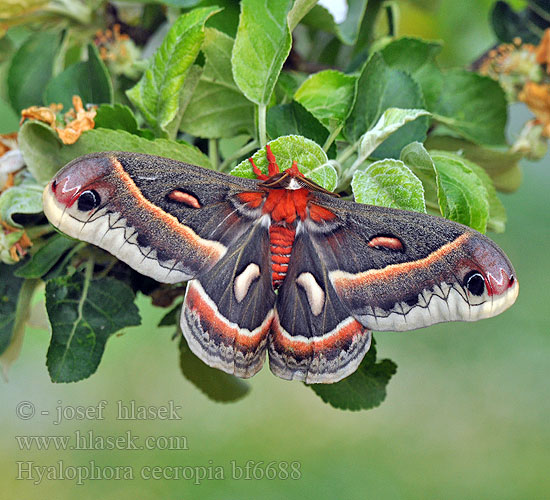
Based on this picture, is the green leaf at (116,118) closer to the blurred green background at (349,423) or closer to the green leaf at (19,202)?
the green leaf at (19,202)

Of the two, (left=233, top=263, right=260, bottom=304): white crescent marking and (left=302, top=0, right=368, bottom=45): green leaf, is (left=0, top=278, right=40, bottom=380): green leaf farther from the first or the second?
(left=302, top=0, right=368, bottom=45): green leaf

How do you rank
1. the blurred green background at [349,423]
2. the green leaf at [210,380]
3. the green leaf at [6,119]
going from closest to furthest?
1. the green leaf at [210,380]
2. the blurred green background at [349,423]
3. the green leaf at [6,119]

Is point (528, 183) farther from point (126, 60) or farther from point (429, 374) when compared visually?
point (126, 60)

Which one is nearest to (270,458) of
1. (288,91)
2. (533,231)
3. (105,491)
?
(105,491)

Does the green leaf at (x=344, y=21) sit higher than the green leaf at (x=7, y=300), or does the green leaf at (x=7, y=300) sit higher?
the green leaf at (x=344, y=21)

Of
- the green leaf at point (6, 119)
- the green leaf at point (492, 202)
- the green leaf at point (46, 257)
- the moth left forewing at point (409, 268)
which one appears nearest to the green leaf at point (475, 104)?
the green leaf at point (492, 202)

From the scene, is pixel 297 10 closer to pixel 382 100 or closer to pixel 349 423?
pixel 382 100

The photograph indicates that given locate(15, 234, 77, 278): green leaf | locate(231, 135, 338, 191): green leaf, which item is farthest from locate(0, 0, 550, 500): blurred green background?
locate(231, 135, 338, 191): green leaf
